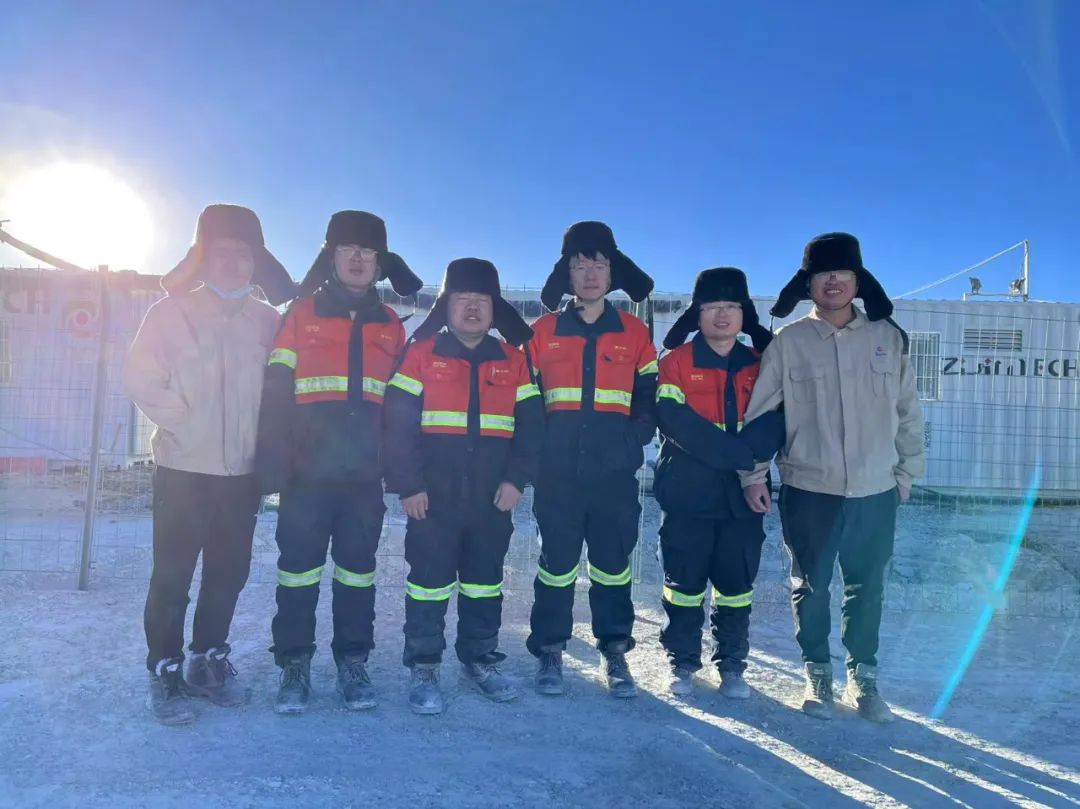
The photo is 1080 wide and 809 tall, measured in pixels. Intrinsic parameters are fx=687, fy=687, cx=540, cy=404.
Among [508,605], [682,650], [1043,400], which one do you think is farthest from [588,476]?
[1043,400]

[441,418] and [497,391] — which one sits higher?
[497,391]

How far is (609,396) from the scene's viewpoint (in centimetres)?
359

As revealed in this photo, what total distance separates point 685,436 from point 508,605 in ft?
7.17

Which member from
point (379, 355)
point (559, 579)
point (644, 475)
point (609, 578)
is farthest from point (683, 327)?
point (644, 475)

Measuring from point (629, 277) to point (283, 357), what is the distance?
189cm

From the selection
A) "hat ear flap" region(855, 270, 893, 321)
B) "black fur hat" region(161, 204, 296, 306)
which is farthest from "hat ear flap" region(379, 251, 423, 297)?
"hat ear flap" region(855, 270, 893, 321)

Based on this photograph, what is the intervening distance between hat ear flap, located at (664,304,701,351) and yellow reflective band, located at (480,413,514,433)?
1.02 meters

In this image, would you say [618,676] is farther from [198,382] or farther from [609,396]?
[198,382]

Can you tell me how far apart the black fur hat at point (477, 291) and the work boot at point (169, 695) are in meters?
1.93

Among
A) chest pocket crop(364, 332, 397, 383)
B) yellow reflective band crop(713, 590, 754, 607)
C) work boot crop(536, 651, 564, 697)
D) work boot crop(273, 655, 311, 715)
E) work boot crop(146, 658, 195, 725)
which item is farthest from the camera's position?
yellow reflective band crop(713, 590, 754, 607)

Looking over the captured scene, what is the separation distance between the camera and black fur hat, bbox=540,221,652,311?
3717 mm

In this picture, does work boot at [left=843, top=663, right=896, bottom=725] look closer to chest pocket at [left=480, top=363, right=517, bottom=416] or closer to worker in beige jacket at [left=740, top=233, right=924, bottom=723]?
worker in beige jacket at [left=740, top=233, right=924, bottom=723]

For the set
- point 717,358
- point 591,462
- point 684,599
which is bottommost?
point 684,599

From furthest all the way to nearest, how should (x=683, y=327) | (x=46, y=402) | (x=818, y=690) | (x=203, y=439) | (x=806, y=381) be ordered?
(x=46, y=402), (x=683, y=327), (x=806, y=381), (x=818, y=690), (x=203, y=439)
